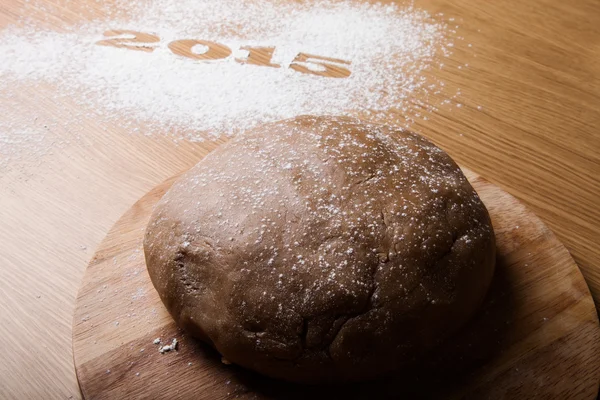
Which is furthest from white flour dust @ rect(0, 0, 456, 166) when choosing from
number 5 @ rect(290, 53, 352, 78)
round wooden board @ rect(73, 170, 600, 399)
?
round wooden board @ rect(73, 170, 600, 399)

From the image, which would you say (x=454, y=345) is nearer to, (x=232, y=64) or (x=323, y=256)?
(x=323, y=256)

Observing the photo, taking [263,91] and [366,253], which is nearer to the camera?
[366,253]

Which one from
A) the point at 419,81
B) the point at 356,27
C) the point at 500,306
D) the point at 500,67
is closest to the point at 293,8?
the point at 356,27

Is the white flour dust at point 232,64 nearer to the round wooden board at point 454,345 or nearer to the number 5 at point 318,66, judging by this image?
the number 5 at point 318,66

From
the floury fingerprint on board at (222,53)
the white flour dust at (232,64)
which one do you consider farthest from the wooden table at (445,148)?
the floury fingerprint on board at (222,53)

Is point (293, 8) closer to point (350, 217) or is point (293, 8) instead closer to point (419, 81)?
point (419, 81)

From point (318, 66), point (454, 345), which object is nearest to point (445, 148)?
point (318, 66)
